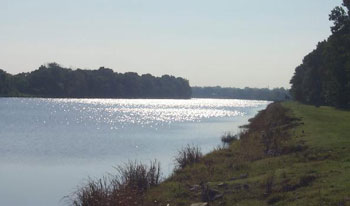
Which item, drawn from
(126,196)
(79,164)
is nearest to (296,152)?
(126,196)

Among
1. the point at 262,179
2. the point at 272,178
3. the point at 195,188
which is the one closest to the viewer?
the point at 272,178

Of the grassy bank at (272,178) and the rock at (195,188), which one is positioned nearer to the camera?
the grassy bank at (272,178)

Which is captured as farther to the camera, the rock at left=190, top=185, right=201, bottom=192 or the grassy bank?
the rock at left=190, top=185, right=201, bottom=192

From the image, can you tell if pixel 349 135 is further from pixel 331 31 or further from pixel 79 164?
pixel 331 31

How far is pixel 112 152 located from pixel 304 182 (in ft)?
90.9

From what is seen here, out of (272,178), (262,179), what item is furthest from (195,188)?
(272,178)

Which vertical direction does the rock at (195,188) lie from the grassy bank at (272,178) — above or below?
below

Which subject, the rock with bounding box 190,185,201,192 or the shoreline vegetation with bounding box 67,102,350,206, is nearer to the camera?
the shoreline vegetation with bounding box 67,102,350,206

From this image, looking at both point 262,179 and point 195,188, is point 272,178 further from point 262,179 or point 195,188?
point 195,188

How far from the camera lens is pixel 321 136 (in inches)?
1238

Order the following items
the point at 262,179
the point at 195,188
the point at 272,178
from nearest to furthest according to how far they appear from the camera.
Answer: the point at 272,178 → the point at 262,179 → the point at 195,188

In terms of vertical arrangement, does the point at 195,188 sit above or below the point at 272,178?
below

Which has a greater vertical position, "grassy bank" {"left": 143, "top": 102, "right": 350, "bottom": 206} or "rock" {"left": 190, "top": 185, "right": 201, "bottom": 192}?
"grassy bank" {"left": 143, "top": 102, "right": 350, "bottom": 206}

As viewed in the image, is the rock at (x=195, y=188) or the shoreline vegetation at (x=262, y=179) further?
the rock at (x=195, y=188)
